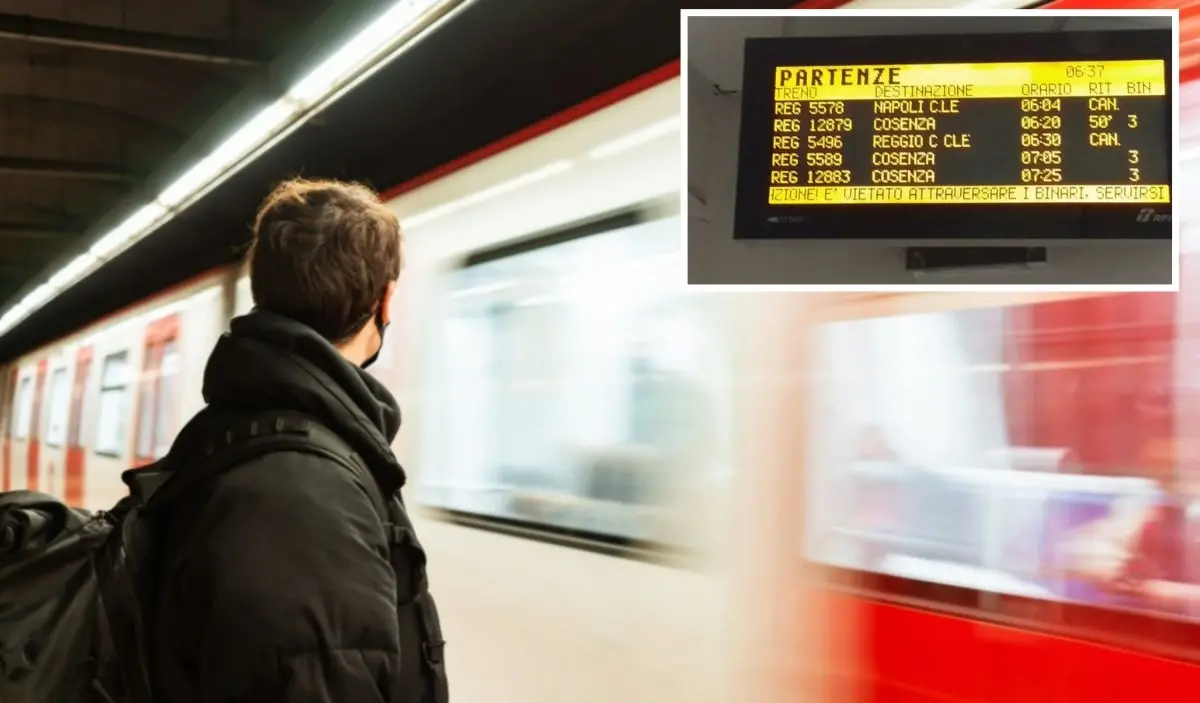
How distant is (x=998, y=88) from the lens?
181 centimetres

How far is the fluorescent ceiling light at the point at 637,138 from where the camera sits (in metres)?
2.52

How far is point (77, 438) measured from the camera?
910 centimetres

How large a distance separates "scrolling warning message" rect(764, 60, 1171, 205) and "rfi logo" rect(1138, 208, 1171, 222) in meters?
0.02

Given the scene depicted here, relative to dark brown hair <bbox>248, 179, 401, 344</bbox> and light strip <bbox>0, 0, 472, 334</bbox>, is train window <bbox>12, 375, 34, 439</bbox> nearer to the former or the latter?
light strip <bbox>0, 0, 472, 334</bbox>

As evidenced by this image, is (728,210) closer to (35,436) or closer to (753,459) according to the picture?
(753,459)

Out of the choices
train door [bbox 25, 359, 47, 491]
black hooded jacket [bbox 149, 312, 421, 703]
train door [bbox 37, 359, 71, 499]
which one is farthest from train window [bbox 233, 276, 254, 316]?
train door [bbox 25, 359, 47, 491]

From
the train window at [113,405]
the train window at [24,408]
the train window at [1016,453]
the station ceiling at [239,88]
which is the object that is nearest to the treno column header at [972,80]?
the train window at [1016,453]

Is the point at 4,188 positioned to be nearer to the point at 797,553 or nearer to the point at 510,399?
the point at 510,399

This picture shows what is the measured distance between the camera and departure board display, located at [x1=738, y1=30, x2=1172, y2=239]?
173cm

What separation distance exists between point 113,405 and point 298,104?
403cm

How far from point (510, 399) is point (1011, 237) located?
1531 mm

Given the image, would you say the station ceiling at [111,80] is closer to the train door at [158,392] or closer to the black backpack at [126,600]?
the train door at [158,392]

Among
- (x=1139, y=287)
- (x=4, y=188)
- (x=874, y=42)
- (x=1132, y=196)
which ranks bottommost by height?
(x=1139, y=287)

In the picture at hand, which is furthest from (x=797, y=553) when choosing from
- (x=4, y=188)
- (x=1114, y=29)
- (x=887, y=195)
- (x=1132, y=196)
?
(x=4, y=188)
